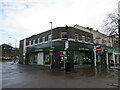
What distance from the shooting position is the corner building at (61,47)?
21.5 metres

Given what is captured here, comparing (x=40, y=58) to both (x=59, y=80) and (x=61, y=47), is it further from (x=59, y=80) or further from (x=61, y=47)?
(x=59, y=80)

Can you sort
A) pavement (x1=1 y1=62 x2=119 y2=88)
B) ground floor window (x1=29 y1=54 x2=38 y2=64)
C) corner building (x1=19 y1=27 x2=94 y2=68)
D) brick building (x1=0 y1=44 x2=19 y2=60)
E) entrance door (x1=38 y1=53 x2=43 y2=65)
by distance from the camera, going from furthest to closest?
brick building (x1=0 y1=44 x2=19 y2=60) → ground floor window (x1=29 y1=54 x2=38 y2=64) → entrance door (x1=38 y1=53 x2=43 y2=65) → corner building (x1=19 y1=27 x2=94 y2=68) → pavement (x1=1 y1=62 x2=119 y2=88)

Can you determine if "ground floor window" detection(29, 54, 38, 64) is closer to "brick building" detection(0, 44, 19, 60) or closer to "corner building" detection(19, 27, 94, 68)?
"corner building" detection(19, 27, 94, 68)

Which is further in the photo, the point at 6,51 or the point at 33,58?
the point at 6,51

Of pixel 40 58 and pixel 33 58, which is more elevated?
pixel 40 58

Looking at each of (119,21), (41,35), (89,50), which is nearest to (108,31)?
(119,21)

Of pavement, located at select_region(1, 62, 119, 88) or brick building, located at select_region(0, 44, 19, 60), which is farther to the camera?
brick building, located at select_region(0, 44, 19, 60)

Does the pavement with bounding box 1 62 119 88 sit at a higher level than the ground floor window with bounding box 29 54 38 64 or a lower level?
lower

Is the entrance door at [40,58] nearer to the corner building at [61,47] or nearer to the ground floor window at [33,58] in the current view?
the corner building at [61,47]

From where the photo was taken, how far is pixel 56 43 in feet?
71.7

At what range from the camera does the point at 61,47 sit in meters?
21.2

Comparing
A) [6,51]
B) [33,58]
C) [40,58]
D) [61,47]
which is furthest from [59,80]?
[6,51]

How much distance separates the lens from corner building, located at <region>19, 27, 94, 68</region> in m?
21.5

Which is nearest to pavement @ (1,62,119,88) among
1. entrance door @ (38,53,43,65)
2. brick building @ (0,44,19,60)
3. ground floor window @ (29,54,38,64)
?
entrance door @ (38,53,43,65)
